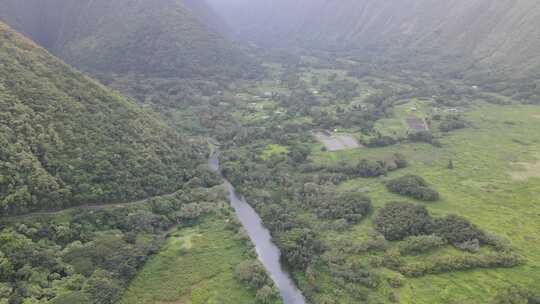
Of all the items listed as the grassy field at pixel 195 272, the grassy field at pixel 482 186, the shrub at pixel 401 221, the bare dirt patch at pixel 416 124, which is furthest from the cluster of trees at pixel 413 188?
the bare dirt patch at pixel 416 124

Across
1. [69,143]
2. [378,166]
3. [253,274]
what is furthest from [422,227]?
[69,143]

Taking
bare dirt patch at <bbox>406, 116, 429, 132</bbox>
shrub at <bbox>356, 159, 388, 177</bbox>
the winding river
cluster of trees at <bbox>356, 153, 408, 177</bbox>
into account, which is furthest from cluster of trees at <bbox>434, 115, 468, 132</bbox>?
the winding river

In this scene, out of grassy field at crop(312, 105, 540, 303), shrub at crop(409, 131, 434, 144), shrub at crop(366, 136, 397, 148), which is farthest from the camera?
shrub at crop(409, 131, 434, 144)

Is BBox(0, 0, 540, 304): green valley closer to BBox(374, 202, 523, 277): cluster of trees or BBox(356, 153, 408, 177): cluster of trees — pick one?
BBox(374, 202, 523, 277): cluster of trees

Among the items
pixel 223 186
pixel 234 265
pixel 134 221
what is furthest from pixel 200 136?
pixel 234 265

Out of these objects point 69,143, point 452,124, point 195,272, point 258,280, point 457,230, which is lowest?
point 457,230

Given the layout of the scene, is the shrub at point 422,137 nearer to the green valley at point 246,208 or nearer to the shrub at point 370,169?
the green valley at point 246,208

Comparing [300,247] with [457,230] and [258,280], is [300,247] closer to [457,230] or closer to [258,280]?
[258,280]
